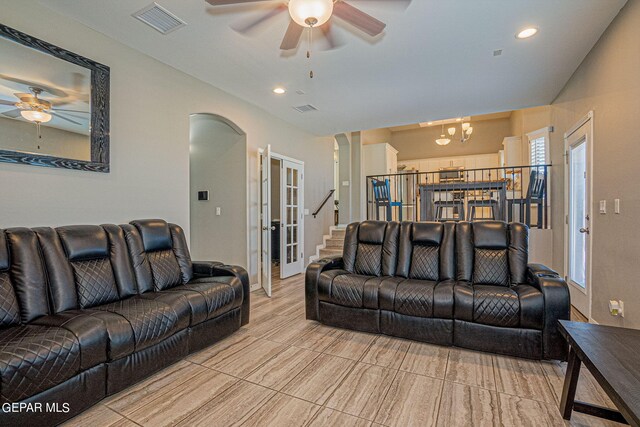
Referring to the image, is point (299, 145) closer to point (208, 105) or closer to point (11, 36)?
point (208, 105)

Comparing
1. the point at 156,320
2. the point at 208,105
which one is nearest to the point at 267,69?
the point at 208,105

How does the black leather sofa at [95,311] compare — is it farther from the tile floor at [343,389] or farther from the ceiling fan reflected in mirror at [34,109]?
the ceiling fan reflected in mirror at [34,109]

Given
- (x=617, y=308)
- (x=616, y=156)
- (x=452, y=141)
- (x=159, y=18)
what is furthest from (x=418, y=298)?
(x=452, y=141)

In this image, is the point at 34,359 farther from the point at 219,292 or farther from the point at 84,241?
the point at 219,292

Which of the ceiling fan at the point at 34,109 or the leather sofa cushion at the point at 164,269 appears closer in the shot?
the ceiling fan at the point at 34,109

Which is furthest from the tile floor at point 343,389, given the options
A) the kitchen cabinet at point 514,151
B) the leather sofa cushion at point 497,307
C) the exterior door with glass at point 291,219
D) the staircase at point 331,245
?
the kitchen cabinet at point 514,151

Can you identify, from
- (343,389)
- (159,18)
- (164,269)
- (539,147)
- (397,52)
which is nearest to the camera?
(343,389)

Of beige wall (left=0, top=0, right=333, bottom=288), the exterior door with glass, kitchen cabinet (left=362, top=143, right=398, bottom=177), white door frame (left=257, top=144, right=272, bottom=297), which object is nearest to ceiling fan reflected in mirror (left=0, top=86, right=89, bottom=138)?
beige wall (left=0, top=0, right=333, bottom=288)

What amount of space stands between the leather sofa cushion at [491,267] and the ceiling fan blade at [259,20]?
9.71ft

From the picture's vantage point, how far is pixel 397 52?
3158 mm

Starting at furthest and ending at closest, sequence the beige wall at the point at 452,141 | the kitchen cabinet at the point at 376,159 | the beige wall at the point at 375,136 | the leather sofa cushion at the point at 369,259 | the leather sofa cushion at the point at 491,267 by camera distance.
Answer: the beige wall at the point at 452,141
the beige wall at the point at 375,136
the kitchen cabinet at the point at 376,159
the leather sofa cushion at the point at 369,259
the leather sofa cushion at the point at 491,267

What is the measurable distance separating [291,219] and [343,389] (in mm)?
3705

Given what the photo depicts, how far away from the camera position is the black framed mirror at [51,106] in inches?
89.4

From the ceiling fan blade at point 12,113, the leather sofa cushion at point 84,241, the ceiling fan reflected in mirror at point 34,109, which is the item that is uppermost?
the ceiling fan reflected in mirror at point 34,109
